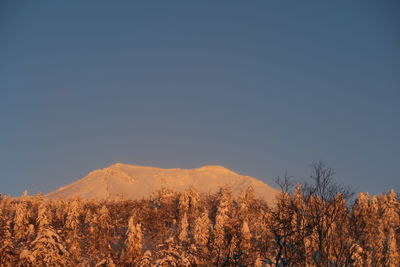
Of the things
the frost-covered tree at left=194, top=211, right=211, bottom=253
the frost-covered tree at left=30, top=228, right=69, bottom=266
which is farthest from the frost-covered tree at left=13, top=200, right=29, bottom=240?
the frost-covered tree at left=30, top=228, right=69, bottom=266

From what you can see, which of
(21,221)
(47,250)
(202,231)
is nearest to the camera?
(47,250)

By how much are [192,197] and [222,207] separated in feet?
57.2

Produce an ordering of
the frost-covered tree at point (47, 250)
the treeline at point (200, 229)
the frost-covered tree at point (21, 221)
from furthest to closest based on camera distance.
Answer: the frost-covered tree at point (21, 221) → the treeline at point (200, 229) → the frost-covered tree at point (47, 250)

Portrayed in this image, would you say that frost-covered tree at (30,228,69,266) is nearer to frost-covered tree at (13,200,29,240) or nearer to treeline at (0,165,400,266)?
treeline at (0,165,400,266)

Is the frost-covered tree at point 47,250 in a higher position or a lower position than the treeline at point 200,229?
lower

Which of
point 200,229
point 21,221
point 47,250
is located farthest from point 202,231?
point 47,250

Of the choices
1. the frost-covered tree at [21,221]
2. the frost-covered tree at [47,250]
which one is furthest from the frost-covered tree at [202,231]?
the frost-covered tree at [47,250]

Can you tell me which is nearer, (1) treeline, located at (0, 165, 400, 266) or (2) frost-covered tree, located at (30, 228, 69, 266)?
(2) frost-covered tree, located at (30, 228, 69, 266)

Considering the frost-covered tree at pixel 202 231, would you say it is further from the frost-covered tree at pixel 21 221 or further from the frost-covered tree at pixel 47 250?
the frost-covered tree at pixel 47 250

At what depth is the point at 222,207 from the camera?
97.1 meters

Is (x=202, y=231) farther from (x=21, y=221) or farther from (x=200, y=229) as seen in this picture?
(x=21, y=221)

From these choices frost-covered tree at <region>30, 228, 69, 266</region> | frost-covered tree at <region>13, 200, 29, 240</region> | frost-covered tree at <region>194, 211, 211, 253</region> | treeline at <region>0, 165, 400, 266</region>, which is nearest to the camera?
frost-covered tree at <region>30, 228, 69, 266</region>

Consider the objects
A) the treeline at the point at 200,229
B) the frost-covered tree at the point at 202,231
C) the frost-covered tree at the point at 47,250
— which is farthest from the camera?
the frost-covered tree at the point at 202,231

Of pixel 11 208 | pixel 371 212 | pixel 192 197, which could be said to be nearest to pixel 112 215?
pixel 192 197
